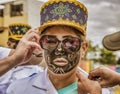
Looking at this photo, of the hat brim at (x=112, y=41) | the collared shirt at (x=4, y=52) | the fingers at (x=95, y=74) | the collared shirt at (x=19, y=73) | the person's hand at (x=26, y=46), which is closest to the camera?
the hat brim at (x=112, y=41)

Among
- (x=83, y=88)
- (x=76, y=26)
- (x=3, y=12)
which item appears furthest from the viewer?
(x=3, y=12)

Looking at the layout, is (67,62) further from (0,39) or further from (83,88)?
(0,39)

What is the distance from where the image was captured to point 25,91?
2572mm

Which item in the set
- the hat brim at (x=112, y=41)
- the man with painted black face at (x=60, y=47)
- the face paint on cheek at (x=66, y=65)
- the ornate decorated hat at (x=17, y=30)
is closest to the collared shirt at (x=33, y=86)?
the man with painted black face at (x=60, y=47)

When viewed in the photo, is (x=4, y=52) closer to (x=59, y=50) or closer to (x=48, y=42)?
(x=48, y=42)

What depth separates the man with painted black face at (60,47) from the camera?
2578mm

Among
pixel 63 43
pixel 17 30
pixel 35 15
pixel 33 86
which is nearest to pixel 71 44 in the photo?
pixel 63 43

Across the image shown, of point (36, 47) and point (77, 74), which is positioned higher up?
point (36, 47)

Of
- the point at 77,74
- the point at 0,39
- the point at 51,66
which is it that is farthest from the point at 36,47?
the point at 0,39

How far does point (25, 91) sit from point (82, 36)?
1.85 feet

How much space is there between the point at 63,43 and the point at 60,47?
1.6 inches

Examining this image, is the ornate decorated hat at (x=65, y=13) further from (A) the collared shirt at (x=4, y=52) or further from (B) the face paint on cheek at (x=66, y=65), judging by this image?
(A) the collared shirt at (x=4, y=52)

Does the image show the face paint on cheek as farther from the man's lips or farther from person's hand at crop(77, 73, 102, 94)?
person's hand at crop(77, 73, 102, 94)

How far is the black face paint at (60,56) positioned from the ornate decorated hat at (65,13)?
20 cm
